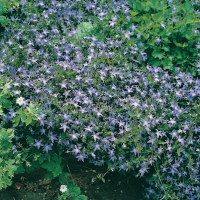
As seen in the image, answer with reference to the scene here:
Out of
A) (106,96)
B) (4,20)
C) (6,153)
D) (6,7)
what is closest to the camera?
(6,153)

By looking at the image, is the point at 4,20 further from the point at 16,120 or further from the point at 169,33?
the point at 169,33

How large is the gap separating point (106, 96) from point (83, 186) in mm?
885

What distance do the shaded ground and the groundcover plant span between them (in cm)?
24

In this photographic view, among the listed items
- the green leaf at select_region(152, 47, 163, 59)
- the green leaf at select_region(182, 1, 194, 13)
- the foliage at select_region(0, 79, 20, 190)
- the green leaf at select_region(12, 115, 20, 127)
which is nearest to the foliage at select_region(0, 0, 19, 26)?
the foliage at select_region(0, 79, 20, 190)

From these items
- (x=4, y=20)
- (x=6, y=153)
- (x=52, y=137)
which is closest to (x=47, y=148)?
(x=52, y=137)

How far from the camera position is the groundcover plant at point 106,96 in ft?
10.3

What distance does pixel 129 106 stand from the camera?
3.24 metres

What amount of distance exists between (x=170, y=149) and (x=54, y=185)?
1095 mm

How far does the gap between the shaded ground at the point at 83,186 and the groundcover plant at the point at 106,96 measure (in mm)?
238

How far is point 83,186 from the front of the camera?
11.9 ft

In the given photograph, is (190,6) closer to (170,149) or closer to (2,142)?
(170,149)

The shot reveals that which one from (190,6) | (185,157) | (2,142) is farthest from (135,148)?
(190,6)

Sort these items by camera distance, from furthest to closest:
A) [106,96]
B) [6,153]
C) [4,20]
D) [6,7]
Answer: [6,7] → [4,20] → [106,96] → [6,153]

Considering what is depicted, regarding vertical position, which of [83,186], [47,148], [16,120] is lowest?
[83,186]
